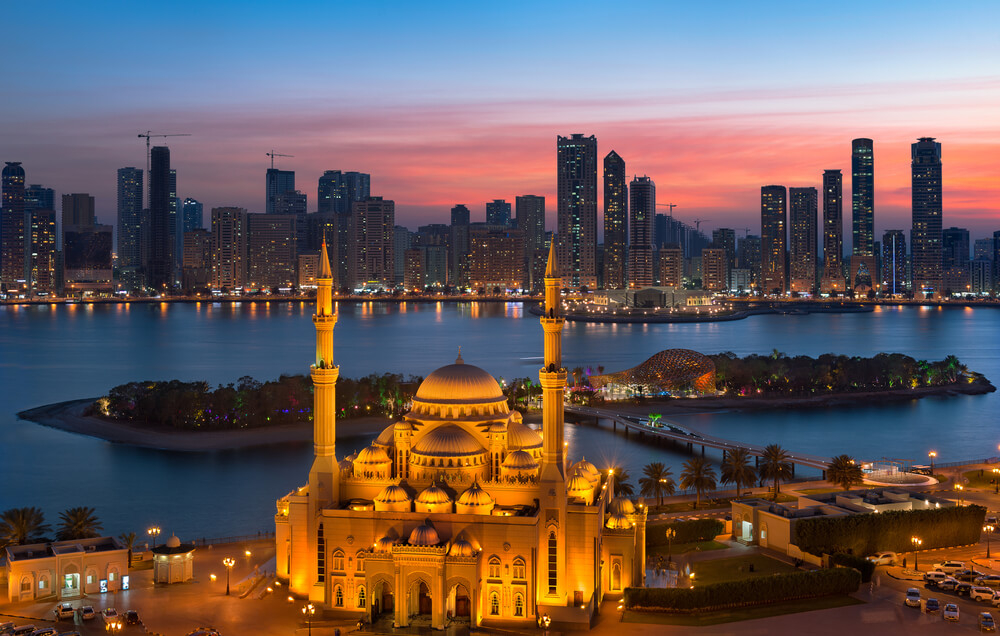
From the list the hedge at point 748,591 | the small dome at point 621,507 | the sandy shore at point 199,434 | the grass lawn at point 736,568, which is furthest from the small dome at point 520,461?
the sandy shore at point 199,434

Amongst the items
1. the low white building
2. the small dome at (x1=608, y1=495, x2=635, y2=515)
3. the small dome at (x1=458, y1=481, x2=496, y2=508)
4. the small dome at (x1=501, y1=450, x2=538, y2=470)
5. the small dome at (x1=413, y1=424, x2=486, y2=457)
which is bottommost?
the low white building

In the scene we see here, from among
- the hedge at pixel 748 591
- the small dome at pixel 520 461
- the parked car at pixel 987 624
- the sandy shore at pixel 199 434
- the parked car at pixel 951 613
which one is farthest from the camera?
the sandy shore at pixel 199 434

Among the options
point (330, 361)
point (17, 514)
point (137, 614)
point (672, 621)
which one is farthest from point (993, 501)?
point (17, 514)

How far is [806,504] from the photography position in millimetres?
26500

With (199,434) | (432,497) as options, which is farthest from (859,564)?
(199,434)

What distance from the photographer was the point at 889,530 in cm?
2411

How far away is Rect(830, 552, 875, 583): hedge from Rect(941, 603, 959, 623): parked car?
2.62 metres

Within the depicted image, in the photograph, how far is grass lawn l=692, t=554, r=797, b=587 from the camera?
2206 cm

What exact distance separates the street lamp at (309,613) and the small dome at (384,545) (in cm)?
176

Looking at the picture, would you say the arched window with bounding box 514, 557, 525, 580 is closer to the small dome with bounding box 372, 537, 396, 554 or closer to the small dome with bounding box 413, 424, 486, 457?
the small dome with bounding box 372, 537, 396, 554

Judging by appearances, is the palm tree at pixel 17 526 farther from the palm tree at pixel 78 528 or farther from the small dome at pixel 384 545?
A: the small dome at pixel 384 545

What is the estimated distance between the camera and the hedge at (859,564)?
21875mm

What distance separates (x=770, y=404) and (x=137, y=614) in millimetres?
47333

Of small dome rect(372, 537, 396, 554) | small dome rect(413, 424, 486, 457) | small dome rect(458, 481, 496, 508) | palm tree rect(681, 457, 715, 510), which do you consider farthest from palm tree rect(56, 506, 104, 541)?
palm tree rect(681, 457, 715, 510)
